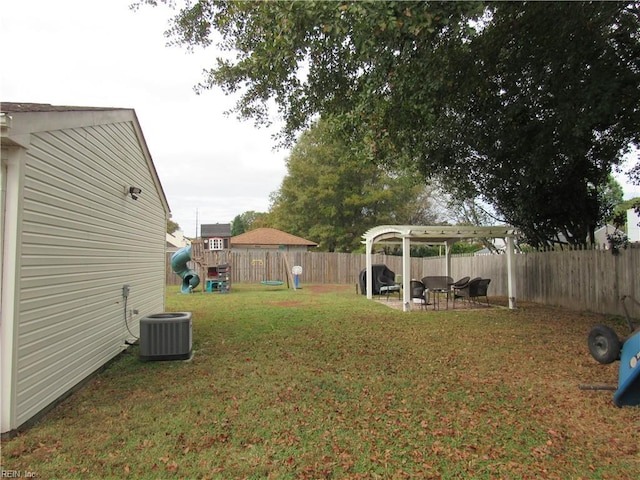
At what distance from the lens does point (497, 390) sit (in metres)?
4.36

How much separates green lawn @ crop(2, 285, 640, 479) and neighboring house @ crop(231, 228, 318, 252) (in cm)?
2316

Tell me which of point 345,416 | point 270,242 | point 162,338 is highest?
point 270,242

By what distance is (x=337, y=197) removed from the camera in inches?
1202

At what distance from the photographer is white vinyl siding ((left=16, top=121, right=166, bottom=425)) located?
3508mm

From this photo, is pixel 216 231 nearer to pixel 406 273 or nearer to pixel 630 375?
pixel 406 273

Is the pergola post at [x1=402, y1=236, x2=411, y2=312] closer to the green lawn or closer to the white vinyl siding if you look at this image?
the green lawn

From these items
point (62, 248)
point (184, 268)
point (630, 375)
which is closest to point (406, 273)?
point (630, 375)

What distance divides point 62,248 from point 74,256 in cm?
32

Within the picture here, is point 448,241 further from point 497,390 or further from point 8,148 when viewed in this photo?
point 8,148

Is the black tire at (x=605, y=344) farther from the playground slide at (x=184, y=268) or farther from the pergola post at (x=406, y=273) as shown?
the playground slide at (x=184, y=268)

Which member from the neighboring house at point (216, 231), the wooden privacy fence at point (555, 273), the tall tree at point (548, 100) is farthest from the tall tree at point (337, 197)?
the tall tree at point (548, 100)

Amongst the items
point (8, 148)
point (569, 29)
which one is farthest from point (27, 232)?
point (569, 29)

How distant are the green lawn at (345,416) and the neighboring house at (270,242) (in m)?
23.2

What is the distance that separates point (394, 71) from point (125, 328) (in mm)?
5703
